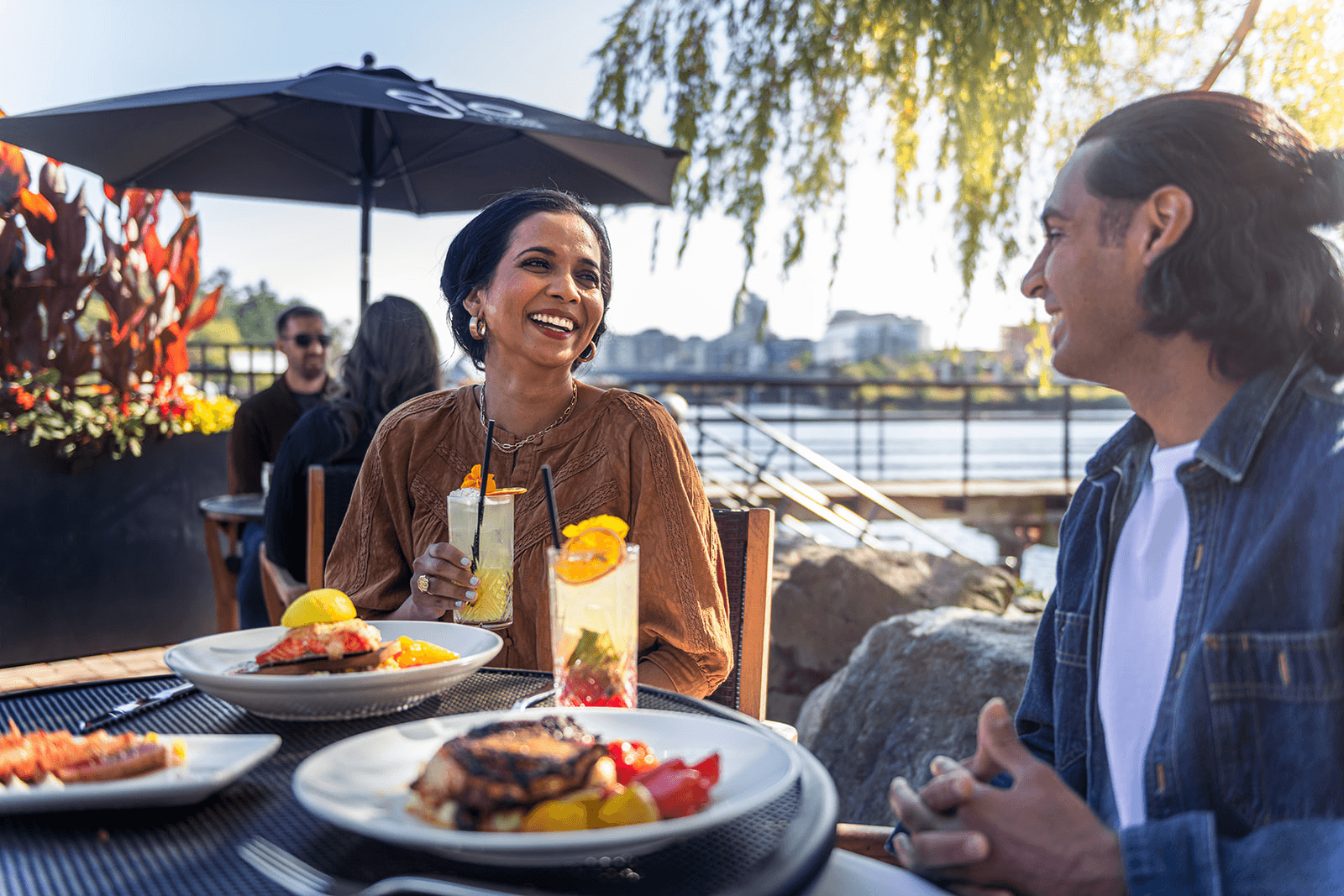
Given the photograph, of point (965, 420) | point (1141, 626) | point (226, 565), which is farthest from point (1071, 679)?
point (965, 420)

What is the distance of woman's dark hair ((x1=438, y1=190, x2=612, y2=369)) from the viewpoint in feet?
6.42

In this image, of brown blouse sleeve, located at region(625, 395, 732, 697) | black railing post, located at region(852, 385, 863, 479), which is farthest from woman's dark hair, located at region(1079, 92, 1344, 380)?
black railing post, located at region(852, 385, 863, 479)

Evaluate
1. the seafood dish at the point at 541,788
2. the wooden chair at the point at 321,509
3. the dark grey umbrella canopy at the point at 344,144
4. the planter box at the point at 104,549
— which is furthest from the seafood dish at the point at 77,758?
the planter box at the point at 104,549

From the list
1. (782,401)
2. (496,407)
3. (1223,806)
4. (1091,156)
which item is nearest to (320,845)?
(1223,806)

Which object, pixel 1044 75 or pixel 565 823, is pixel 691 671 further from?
pixel 1044 75

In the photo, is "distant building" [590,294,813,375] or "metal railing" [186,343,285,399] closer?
"distant building" [590,294,813,375]

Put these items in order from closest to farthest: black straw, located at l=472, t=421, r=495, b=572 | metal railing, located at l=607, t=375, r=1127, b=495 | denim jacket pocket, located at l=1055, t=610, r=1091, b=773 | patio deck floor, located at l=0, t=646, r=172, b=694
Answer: denim jacket pocket, located at l=1055, t=610, r=1091, b=773 < black straw, located at l=472, t=421, r=495, b=572 < patio deck floor, located at l=0, t=646, r=172, b=694 < metal railing, located at l=607, t=375, r=1127, b=495

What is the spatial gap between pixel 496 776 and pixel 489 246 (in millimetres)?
1421

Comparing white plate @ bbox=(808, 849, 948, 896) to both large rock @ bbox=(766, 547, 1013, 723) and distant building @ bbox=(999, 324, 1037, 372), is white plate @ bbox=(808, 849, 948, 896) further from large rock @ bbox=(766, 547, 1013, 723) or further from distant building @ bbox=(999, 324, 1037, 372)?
distant building @ bbox=(999, 324, 1037, 372)

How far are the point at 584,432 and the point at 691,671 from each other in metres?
0.52

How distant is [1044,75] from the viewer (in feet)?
11.7

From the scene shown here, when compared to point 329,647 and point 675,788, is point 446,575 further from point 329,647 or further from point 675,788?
point 675,788

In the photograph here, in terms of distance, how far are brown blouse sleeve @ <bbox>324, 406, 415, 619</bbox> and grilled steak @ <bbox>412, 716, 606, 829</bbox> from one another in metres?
1.14

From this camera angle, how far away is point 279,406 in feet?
14.9
